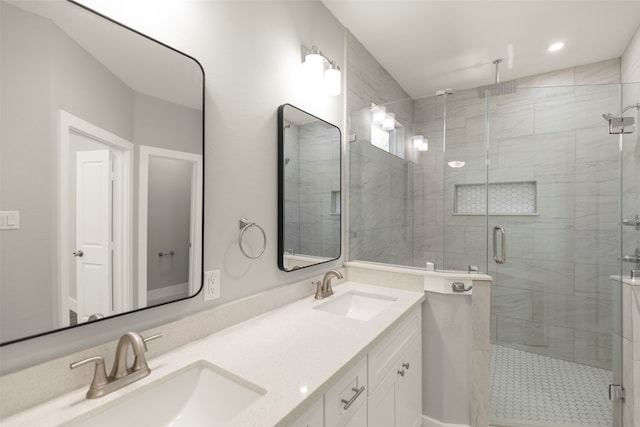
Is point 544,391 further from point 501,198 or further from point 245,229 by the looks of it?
point 245,229

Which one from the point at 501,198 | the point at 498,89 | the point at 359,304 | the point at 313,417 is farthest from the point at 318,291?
the point at 498,89

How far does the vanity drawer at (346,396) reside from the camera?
3.03 ft

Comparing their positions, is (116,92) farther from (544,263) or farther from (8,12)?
(544,263)

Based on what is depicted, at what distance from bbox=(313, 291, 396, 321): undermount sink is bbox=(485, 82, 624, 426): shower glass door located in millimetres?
985

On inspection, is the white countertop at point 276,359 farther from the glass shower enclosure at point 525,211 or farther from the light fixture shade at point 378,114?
the light fixture shade at point 378,114

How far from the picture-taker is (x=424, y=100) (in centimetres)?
253

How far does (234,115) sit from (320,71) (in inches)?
28.6

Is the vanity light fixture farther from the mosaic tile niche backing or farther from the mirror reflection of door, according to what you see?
the mosaic tile niche backing

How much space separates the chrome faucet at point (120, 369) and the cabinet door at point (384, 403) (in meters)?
0.85

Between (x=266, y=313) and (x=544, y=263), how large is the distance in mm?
2400

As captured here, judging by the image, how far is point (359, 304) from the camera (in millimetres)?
1844

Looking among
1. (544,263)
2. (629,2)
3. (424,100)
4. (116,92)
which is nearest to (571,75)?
(629,2)

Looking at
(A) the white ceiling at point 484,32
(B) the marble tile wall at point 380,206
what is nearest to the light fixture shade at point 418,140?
(B) the marble tile wall at point 380,206

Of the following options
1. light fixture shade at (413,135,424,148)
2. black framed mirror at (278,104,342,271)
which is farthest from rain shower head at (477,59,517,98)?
black framed mirror at (278,104,342,271)
